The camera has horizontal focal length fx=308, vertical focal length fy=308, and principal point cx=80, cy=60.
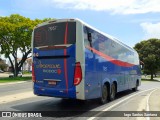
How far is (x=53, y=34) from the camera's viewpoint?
1288cm

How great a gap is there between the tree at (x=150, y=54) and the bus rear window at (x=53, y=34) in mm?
60045

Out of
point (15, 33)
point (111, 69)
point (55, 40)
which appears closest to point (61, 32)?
point (55, 40)

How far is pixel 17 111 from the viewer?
11633mm

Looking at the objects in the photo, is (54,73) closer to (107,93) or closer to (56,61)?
(56,61)

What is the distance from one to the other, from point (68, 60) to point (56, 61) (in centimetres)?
56

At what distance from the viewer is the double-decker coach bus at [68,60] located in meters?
12.2

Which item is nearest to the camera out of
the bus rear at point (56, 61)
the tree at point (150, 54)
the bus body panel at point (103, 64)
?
the bus rear at point (56, 61)

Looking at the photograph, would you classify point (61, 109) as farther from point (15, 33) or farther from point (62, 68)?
point (15, 33)

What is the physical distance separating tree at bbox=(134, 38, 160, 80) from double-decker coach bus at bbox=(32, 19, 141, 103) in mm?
58477

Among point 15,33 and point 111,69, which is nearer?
point 111,69

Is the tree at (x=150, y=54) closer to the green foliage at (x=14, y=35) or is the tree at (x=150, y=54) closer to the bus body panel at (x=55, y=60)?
the green foliage at (x=14, y=35)

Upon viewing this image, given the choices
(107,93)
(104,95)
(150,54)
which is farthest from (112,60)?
(150,54)

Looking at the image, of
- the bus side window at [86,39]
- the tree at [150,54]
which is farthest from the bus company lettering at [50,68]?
the tree at [150,54]

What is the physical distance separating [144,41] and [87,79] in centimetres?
7006
